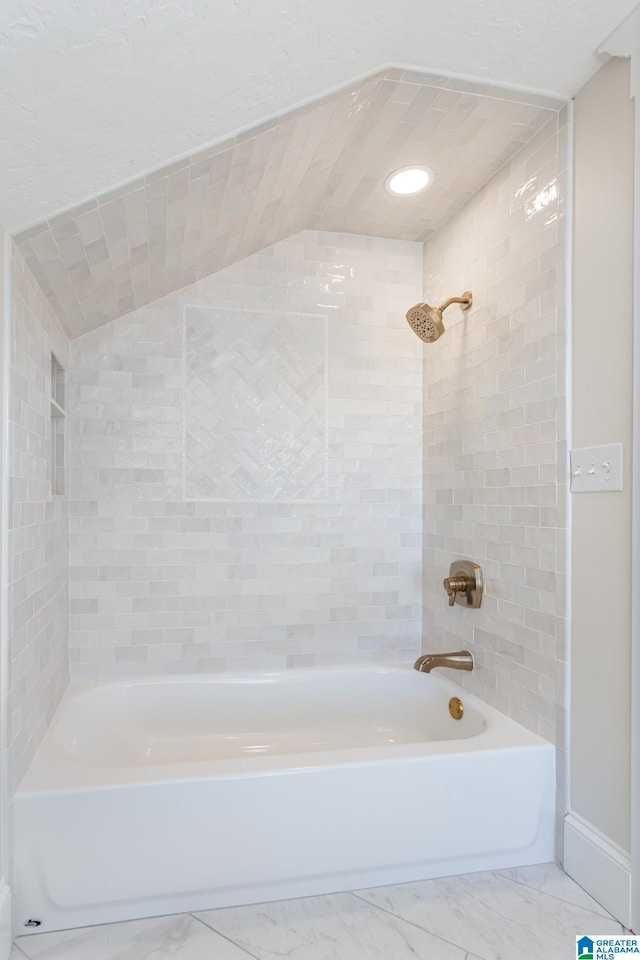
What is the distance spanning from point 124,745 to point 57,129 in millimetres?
2124

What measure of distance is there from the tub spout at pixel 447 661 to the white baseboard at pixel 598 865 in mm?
638

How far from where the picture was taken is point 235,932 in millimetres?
1610

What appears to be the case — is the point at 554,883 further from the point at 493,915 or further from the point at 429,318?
the point at 429,318

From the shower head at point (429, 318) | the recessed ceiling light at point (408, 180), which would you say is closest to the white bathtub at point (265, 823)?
the shower head at point (429, 318)

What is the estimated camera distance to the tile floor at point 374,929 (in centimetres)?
153

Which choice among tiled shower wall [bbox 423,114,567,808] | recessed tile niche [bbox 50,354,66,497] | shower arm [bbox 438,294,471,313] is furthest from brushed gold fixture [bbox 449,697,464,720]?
recessed tile niche [bbox 50,354,66,497]

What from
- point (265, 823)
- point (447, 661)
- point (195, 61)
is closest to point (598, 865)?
point (447, 661)

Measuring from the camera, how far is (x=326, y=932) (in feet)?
5.30

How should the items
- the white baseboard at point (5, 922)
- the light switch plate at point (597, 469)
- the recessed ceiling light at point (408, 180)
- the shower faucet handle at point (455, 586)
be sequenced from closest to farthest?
1. the white baseboard at point (5, 922)
2. the light switch plate at point (597, 469)
3. the recessed ceiling light at point (408, 180)
4. the shower faucet handle at point (455, 586)

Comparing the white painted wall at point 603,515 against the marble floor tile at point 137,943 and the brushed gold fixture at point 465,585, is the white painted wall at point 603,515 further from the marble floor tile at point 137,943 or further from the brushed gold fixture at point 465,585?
the marble floor tile at point 137,943

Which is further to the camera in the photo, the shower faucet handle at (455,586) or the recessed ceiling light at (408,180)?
the shower faucet handle at (455,586)

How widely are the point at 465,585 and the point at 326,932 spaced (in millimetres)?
1238

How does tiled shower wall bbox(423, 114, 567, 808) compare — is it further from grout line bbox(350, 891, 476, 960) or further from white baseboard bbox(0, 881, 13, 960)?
white baseboard bbox(0, 881, 13, 960)

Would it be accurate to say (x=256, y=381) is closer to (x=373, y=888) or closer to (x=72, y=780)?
(x=72, y=780)
